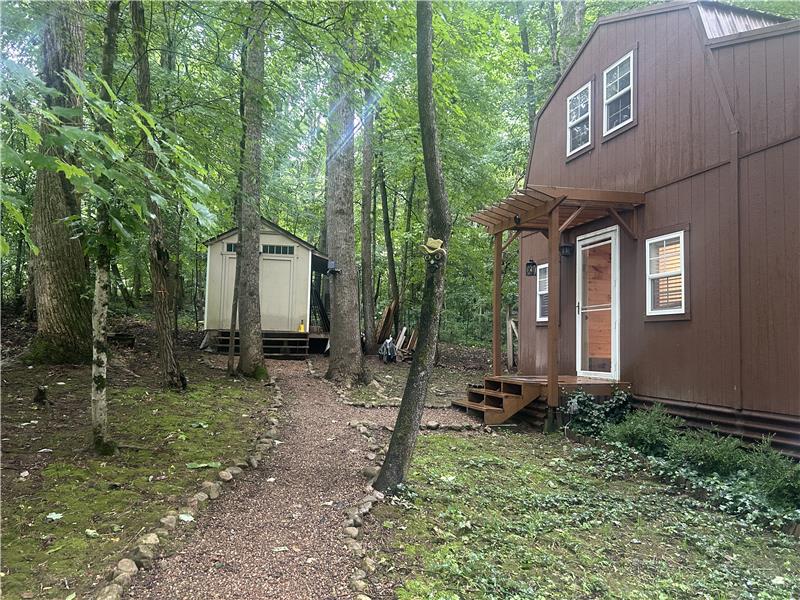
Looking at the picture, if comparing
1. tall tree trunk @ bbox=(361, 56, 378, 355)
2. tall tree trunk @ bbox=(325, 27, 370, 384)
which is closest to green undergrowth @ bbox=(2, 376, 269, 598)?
tall tree trunk @ bbox=(325, 27, 370, 384)

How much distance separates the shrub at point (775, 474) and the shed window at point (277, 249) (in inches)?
429

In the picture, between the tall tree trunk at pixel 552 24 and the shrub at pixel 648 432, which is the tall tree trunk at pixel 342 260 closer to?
the shrub at pixel 648 432

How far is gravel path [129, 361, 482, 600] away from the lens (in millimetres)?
2570

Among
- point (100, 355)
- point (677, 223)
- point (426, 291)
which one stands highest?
point (677, 223)

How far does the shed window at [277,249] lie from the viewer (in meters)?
13.3

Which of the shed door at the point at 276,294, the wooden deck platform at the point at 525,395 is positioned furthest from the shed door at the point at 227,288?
the wooden deck platform at the point at 525,395

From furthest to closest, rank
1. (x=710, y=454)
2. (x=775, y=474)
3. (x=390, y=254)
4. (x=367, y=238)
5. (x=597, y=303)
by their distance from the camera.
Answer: (x=390, y=254)
(x=367, y=238)
(x=597, y=303)
(x=710, y=454)
(x=775, y=474)

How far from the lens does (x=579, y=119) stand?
8625 millimetres

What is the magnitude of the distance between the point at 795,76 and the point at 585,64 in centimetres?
415

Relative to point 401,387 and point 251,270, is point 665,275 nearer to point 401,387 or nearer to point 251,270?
point 401,387

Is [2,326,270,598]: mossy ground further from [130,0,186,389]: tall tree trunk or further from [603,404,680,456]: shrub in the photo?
[603,404,680,456]: shrub

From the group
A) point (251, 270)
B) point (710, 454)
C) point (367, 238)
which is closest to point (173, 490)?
point (710, 454)

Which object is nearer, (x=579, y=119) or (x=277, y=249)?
(x=579, y=119)

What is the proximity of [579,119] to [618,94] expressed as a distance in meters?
1.00
